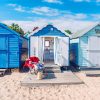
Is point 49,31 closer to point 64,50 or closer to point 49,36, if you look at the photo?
point 49,36

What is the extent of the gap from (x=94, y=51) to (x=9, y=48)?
626cm

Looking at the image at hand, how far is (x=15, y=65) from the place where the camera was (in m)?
15.7

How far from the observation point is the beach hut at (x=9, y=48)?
608 inches

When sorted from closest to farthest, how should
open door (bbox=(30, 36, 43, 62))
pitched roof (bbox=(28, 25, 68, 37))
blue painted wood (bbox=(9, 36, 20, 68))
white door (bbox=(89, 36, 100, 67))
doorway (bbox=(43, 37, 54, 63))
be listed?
blue painted wood (bbox=(9, 36, 20, 68)) < open door (bbox=(30, 36, 43, 62)) < pitched roof (bbox=(28, 25, 68, 37)) < white door (bbox=(89, 36, 100, 67)) < doorway (bbox=(43, 37, 54, 63))

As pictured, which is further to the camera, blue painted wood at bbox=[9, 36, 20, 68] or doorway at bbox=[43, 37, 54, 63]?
doorway at bbox=[43, 37, 54, 63]

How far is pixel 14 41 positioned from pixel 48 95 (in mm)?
6746

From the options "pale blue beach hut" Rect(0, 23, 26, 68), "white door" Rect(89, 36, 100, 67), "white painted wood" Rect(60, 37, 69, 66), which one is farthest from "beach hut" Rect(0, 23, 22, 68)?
"white door" Rect(89, 36, 100, 67)

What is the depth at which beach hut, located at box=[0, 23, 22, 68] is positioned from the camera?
1545 centimetres

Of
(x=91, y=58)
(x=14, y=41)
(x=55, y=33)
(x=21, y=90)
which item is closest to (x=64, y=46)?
(x=55, y=33)

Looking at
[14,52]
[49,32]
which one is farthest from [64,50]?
[14,52]

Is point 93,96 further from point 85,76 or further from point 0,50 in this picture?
point 0,50

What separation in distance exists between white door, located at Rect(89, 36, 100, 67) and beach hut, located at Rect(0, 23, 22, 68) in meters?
5.32

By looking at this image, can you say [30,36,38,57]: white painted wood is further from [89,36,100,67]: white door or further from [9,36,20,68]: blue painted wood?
[89,36,100,67]: white door

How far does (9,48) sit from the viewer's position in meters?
15.6
